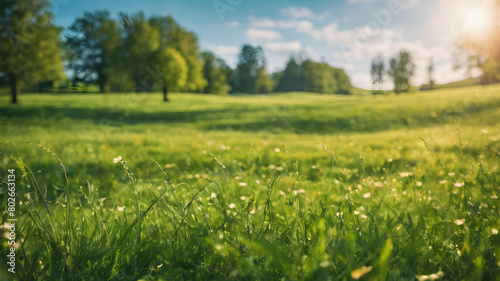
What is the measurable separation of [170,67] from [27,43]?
34.7 feet

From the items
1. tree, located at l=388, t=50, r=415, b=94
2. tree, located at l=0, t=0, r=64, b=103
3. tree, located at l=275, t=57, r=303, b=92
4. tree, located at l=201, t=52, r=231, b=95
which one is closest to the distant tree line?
tree, located at l=0, t=0, r=64, b=103

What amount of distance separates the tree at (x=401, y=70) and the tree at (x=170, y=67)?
20.7 meters

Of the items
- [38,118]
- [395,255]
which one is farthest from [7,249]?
[38,118]

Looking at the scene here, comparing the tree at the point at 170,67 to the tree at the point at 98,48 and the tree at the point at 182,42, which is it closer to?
the tree at the point at 182,42

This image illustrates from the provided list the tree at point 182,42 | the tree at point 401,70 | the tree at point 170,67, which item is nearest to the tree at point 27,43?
the tree at point 170,67

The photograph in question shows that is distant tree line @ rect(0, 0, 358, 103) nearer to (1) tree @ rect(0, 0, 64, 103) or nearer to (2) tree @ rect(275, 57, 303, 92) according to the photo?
(1) tree @ rect(0, 0, 64, 103)

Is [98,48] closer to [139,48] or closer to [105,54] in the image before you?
[105,54]

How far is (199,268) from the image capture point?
4.89 ft

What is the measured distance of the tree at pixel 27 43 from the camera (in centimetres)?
1952

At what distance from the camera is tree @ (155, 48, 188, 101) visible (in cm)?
2620

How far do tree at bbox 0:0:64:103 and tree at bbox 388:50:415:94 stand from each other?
98.4 feet

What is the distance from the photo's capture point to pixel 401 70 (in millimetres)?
31969

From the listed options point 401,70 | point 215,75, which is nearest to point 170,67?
point 215,75

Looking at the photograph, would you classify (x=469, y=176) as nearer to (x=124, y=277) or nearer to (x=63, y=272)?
(x=124, y=277)
